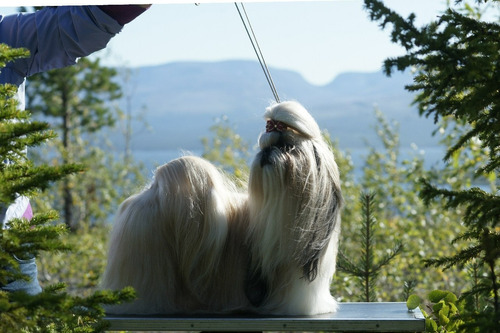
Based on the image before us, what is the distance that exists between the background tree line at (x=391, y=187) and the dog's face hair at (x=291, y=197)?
341mm

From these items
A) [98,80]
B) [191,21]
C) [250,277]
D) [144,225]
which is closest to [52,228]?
[144,225]

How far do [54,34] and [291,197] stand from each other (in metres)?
0.88

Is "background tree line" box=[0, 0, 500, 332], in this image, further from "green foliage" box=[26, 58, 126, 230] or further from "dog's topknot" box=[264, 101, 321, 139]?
"dog's topknot" box=[264, 101, 321, 139]

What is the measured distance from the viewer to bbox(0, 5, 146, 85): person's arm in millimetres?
2166

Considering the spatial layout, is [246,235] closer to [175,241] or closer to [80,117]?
[175,241]

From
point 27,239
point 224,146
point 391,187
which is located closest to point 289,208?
point 27,239

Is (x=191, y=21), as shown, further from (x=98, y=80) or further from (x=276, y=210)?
(x=276, y=210)

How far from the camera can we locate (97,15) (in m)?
2.15

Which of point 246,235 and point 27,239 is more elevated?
point 27,239

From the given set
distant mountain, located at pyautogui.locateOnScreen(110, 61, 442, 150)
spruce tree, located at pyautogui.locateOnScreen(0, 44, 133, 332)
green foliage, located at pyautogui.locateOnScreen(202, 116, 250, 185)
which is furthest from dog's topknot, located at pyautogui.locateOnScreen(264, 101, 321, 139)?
distant mountain, located at pyautogui.locateOnScreen(110, 61, 442, 150)

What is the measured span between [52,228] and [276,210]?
72 centimetres

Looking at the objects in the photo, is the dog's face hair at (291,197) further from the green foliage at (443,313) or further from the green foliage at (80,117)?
the green foliage at (80,117)

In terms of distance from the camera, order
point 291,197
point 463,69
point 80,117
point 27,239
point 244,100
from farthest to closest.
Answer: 1. point 244,100
2. point 80,117
3. point 291,197
4. point 463,69
5. point 27,239

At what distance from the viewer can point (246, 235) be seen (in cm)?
211
